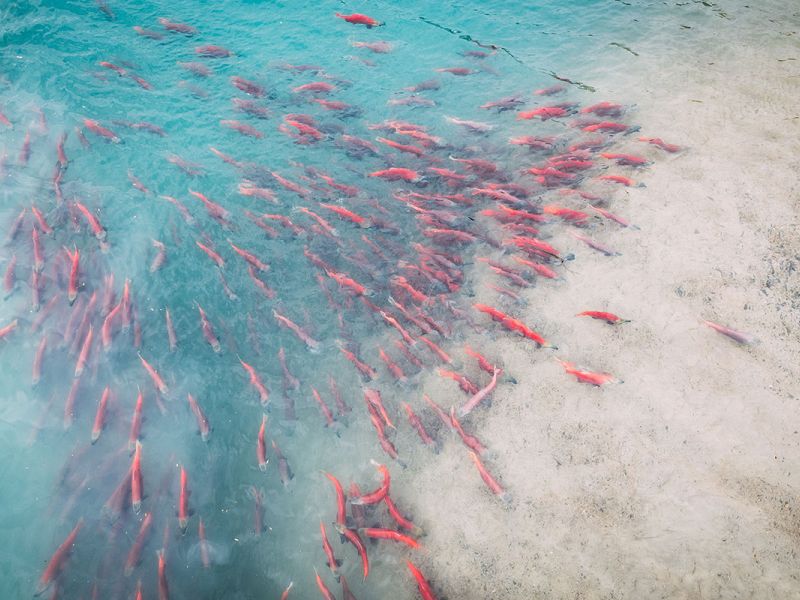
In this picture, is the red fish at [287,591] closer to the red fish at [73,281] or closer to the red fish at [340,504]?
the red fish at [340,504]

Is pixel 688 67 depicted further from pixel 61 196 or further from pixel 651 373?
pixel 61 196

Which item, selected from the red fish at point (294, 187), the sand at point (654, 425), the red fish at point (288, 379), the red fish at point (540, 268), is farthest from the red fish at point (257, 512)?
the red fish at point (294, 187)

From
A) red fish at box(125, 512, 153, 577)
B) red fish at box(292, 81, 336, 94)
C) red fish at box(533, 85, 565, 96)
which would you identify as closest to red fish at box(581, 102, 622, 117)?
red fish at box(533, 85, 565, 96)

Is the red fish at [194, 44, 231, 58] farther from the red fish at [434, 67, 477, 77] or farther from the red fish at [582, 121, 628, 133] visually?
the red fish at [582, 121, 628, 133]

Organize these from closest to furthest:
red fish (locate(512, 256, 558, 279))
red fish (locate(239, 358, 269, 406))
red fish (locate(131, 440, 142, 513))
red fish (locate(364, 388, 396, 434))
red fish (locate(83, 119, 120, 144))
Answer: red fish (locate(131, 440, 142, 513))
red fish (locate(364, 388, 396, 434))
red fish (locate(239, 358, 269, 406))
red fish (locate(512, 256, 558, 279))
red fish (locate(83, 119, 120, 144))

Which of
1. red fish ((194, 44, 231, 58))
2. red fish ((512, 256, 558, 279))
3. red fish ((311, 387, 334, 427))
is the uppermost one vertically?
red fish ((194, 44, 231, 58))

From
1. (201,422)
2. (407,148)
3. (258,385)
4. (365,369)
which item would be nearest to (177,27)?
(407,148)

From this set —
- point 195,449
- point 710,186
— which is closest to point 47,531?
point 195,449
